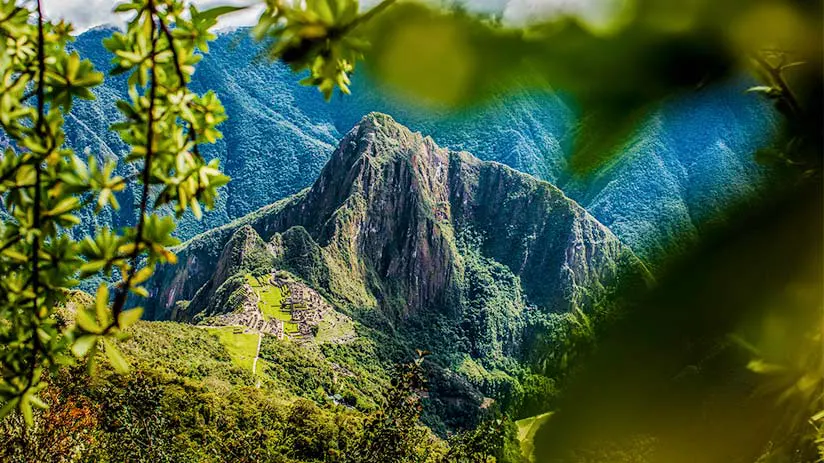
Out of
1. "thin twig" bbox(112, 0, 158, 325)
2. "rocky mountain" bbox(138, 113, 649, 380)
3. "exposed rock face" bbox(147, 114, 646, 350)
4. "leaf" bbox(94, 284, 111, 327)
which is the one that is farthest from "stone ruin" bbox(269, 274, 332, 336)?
"leaf" bbox(94, 284, 111, 327)

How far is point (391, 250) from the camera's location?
88.3m

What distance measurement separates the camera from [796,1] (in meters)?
0.51

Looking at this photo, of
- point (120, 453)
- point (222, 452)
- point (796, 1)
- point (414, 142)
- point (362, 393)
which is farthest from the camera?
point (414, 142)

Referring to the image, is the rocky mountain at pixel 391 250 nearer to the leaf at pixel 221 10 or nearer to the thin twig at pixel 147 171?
the thin twig at pixel 147 171

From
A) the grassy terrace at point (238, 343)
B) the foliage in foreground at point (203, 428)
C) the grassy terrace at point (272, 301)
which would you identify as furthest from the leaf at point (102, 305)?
the grassy terrace at point (272, 301)

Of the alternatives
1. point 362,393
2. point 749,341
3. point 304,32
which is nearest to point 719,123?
point 749,341

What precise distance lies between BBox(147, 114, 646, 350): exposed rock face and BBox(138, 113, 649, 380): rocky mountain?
165 millimetres

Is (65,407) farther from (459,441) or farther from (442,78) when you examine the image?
(442,78)

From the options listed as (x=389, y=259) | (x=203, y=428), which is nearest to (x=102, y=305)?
(x=203, y=428)

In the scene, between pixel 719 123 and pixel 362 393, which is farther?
pixel 362 393

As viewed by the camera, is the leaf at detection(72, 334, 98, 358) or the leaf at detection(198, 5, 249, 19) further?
the leaf at detection(72, 334, 98, 358)

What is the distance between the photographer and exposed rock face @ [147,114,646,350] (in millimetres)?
76125

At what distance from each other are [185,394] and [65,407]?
19705mm

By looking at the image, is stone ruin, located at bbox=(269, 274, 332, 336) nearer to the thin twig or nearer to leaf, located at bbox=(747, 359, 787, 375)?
the thin twig
